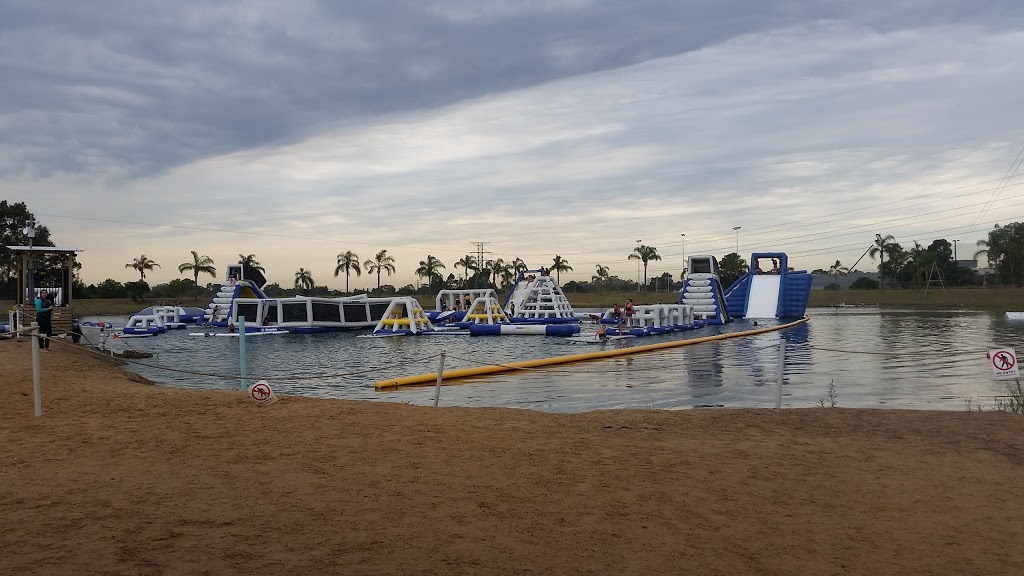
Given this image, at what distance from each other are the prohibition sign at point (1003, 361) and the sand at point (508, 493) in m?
1.03

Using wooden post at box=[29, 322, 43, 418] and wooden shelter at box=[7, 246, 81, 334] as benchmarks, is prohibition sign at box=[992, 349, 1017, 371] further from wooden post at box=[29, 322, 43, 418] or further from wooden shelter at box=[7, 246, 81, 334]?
wooden shelter at box=[7, 246, 81, 334]

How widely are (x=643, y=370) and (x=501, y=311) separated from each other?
24561 mm

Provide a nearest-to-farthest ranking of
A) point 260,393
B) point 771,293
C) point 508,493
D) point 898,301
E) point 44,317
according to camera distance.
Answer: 1. point 508,493
2. point 260,393
3. point 44,317
4. point 771,293
5. point 898,301

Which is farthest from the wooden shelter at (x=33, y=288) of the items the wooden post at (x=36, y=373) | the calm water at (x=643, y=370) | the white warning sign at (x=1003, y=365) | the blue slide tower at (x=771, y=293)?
the blue slide tower at (x=771, y=293)

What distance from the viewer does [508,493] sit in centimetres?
621

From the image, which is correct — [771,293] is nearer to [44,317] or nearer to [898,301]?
[898,301]

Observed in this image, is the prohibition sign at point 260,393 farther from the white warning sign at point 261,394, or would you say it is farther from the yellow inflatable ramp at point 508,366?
the yellow inflatable ramp at point 508,366

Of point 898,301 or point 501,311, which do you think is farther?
point 898,301

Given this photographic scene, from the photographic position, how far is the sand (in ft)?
15.9

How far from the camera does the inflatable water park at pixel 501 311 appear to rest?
37969 mm

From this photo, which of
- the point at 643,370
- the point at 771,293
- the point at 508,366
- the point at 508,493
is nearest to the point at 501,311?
the point at 771,293

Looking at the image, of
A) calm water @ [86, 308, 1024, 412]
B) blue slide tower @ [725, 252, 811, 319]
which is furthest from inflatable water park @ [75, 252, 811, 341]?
calm water @ [86, 308, 1024, 412]

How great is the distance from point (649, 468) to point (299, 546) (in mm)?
3469

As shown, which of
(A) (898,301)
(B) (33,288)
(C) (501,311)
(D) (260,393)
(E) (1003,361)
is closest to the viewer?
(E) (1003,361)
